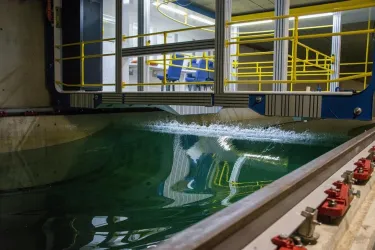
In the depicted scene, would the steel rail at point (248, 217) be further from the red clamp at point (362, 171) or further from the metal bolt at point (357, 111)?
the metal bolt at point (357, 111)

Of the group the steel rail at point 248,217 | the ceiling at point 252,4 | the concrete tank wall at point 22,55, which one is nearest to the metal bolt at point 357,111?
the steel rail at point 248,217

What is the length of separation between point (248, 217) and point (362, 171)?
3.83 ft

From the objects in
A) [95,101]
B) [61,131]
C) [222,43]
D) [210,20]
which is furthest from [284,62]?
[210,20]

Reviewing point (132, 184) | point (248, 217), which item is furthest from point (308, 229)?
point (132, 184)

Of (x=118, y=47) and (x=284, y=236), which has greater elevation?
(x=118, y=47)

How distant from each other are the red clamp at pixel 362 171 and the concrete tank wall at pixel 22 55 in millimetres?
6041

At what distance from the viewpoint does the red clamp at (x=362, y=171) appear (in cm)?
189

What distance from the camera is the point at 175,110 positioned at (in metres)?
6.69

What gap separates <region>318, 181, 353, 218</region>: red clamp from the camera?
1.30 meters

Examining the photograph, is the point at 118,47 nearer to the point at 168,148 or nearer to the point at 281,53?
the point at 168,148

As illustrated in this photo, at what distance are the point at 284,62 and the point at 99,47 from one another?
3.98 metres

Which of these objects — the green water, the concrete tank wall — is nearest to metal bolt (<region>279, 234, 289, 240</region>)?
the green water

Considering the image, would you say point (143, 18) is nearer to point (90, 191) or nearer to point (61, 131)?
point (61, 131)

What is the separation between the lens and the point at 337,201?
1.40 metres
